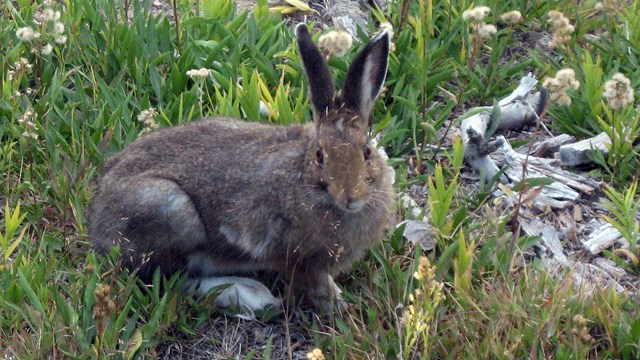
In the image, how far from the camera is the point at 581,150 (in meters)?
6.42

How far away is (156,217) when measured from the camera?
5340 millimetres

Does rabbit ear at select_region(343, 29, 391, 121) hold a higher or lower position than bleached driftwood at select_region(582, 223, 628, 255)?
higher

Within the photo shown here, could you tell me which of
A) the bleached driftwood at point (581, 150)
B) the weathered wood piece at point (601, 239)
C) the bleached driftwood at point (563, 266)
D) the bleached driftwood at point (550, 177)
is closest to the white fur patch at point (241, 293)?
the bleached driftwood at point (563, 266)

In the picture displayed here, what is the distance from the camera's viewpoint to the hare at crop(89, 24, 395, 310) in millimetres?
5223

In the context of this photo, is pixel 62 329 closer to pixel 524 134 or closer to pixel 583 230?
pixel 583 230

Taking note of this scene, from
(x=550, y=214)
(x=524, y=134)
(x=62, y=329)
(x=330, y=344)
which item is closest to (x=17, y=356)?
(x=62, y=329)

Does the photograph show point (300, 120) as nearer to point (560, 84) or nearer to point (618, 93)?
point (560, 84)

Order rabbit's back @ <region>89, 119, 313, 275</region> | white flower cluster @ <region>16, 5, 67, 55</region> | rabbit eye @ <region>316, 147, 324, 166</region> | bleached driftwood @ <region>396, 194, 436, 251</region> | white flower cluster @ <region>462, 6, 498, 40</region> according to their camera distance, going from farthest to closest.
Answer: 1. white flower cluster @ <region>16, 5, 67, 55</region>
2. white flower cluster @ <region>462, 6, 498, 40</region>
3. bleached driftwood @ <region>396, 194, 436, 251</region>
4. rabbit's back @ <region>89, 119, 313, 275</region>
5. rabbit eye @ <region>316, 147, 324, 166</region>

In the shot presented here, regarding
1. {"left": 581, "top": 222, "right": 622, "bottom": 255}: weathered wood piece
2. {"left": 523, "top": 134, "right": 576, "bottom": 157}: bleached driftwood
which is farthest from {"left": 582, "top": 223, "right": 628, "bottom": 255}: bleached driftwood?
{"left": 523, "top": 134, "right": 576, "bottom": 157}: bleached driftwood

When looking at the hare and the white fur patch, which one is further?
the white fur patch

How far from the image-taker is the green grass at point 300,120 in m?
4.86

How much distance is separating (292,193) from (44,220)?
1.59 metres

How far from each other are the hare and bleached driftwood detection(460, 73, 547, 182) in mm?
1034

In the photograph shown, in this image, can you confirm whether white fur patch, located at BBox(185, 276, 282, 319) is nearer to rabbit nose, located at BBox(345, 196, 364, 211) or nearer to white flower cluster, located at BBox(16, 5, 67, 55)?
rabbit nose, located at BBox(345, 196, 364, 211)
